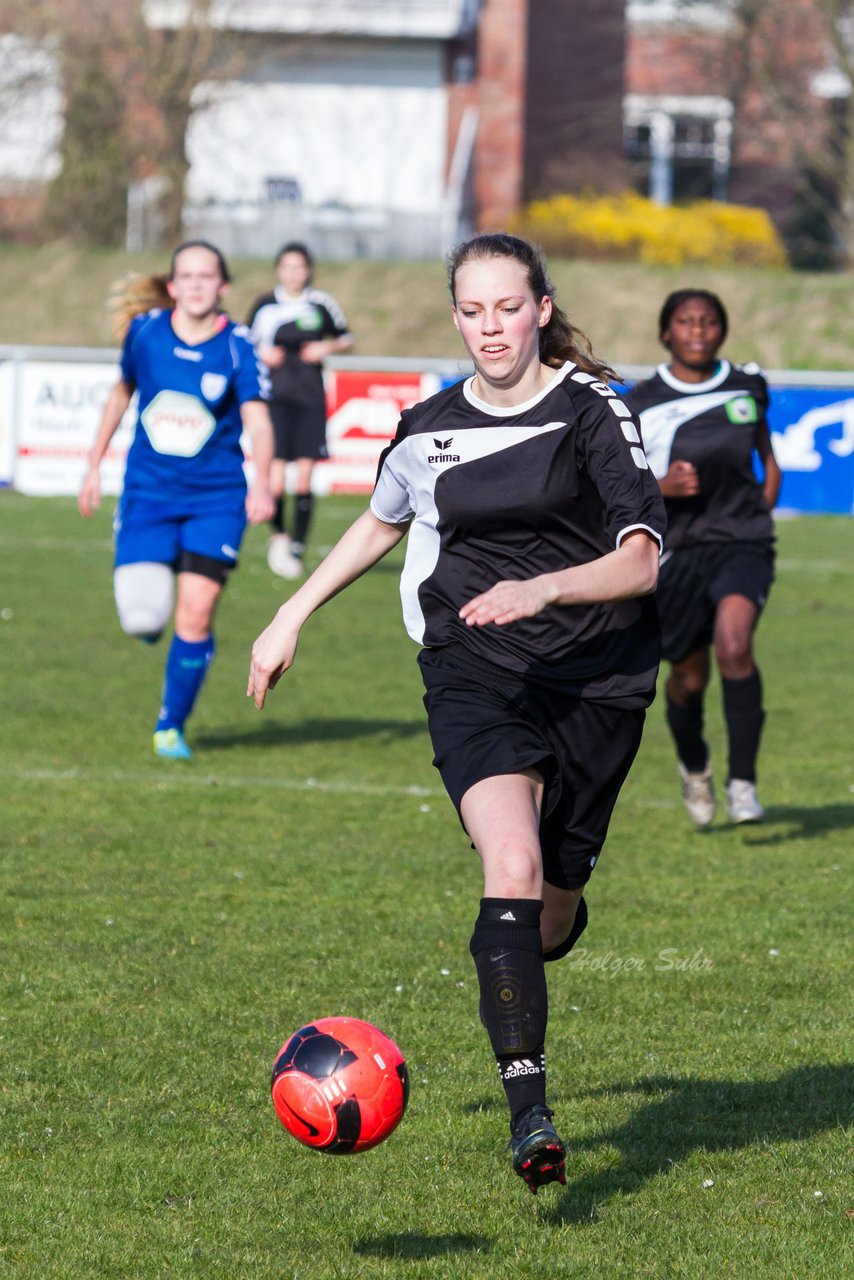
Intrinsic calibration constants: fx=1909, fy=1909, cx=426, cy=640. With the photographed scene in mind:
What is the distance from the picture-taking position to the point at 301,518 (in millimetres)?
16078

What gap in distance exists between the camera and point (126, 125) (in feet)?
115

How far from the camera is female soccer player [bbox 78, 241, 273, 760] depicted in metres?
8.74

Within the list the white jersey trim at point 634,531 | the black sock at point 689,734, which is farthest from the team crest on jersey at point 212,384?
the white jersey trim at point 634,531

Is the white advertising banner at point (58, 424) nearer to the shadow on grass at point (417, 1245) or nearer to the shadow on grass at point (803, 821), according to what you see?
the shadow on grass at point (803, 821)

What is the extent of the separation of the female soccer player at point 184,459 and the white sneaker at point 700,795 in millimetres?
2309

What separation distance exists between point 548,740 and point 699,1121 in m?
1.01

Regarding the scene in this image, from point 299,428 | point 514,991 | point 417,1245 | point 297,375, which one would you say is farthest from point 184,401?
point 299,428

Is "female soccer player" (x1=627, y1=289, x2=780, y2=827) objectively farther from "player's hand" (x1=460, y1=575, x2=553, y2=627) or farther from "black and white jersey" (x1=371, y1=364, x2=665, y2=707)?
"player's hand" (x1=460, y1=575, x2=553, y2=627)

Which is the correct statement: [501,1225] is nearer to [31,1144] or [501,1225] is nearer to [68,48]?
[31,1144]

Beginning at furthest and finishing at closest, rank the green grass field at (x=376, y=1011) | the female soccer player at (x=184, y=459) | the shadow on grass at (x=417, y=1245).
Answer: the female soccer player at (x=184, y=459) → the green grass field at (x=376, y=1011) → the shadow on grass at (x=417, y=1245)

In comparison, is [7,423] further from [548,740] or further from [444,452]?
[548,740]

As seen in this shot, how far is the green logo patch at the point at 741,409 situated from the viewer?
7586 millimetres

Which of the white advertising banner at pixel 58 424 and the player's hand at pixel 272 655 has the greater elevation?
the player's hand at pixel 272 655

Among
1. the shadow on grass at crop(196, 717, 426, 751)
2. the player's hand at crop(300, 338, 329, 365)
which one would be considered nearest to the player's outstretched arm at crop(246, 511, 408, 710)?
the shadow on grass at crop(196, 717, 426, 751)
